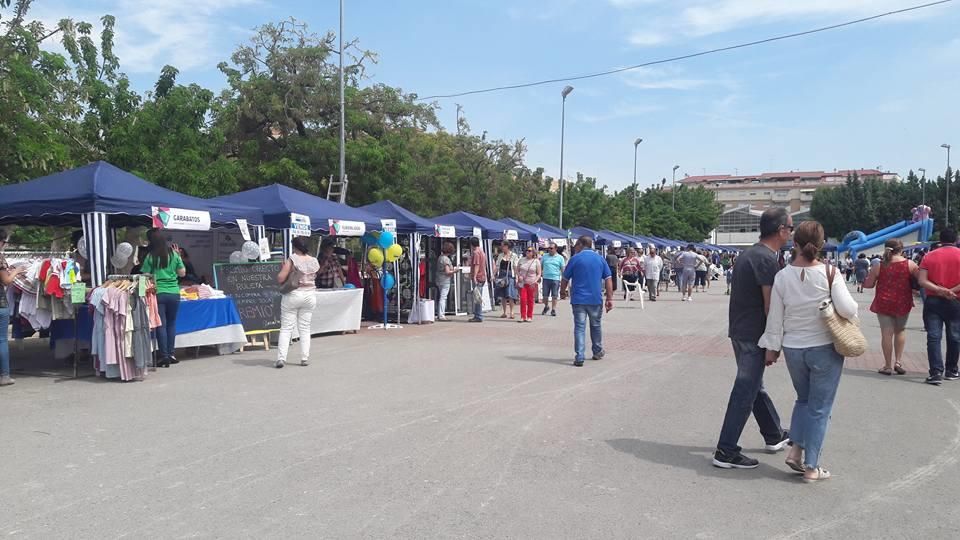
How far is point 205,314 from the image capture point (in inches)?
413

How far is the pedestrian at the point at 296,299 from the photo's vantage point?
9.58m

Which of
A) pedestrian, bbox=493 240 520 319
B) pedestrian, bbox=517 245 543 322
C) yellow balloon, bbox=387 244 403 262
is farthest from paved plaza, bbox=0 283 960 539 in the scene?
pedestrian, bbox=493 240 520 319

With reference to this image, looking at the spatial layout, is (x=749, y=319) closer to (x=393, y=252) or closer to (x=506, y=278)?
(x=393, y=252)

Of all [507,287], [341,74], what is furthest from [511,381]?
[341,74]

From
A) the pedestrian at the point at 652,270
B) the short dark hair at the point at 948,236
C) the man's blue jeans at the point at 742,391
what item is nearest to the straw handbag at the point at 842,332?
the man's blue jeans at the point at 742,391

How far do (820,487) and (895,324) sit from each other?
530 cm

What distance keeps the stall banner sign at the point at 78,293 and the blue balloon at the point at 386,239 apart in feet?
21.5

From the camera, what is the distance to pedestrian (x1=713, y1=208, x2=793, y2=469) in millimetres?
5211

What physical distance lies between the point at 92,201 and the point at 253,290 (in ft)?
10.2

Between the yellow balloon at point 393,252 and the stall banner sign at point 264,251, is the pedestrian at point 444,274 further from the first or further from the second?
the stall banner sign at point 264,251

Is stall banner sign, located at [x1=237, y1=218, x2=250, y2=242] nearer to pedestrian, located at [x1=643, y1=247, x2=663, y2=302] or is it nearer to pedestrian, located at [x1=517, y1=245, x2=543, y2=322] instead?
pedestrian, located at [x1=517, y1=245, x2=543, y2=322]

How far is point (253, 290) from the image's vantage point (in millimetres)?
11562

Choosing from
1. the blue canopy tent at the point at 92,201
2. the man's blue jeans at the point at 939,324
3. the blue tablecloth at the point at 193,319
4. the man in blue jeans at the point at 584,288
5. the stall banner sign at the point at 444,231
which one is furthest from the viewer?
the stall banner sign at the point at 444,231

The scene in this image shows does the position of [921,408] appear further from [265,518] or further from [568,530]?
[265,518]
